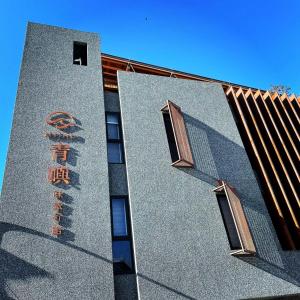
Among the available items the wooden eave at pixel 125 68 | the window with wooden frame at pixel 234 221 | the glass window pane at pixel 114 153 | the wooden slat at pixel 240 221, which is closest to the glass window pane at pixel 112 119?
the glass window pane at pixel 114 153

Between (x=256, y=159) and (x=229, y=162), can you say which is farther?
(x=256, y=159)

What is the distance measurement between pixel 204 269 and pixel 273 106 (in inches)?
308

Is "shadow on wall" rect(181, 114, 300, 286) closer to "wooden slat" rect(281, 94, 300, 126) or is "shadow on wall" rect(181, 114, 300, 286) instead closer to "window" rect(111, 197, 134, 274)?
"window" rect(111, 197, 134, 274)

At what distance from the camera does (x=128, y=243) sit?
6.86 metres

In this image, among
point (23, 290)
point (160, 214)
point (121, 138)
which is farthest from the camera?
point (121, 138)

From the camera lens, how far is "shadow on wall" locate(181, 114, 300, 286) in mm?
7270

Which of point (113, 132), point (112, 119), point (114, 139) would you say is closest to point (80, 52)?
point (112, 119)

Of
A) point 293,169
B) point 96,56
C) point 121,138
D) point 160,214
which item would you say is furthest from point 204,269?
point 96,56

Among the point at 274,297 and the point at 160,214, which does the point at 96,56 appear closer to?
the point at 160,214

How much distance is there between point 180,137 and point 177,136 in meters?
0.09

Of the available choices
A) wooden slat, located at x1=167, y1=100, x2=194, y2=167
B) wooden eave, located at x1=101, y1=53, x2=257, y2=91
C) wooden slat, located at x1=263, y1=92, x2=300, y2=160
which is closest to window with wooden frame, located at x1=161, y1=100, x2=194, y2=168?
wooden slat, located at x1=167, y1=100, x2=194, y2=167

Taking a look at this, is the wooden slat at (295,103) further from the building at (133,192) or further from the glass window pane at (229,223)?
the glass window pane at (229,223)

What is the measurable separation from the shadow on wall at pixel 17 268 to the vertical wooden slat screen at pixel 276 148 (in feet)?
14.4

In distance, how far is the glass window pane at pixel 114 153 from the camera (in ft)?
26.9
